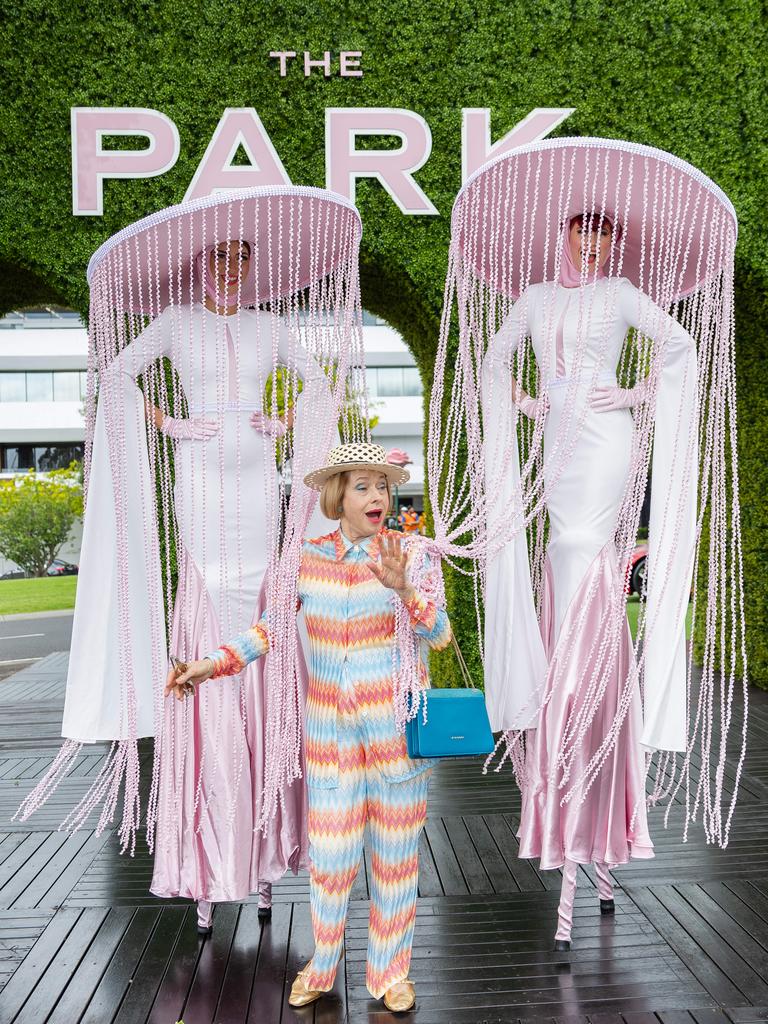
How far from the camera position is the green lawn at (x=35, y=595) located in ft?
50.5

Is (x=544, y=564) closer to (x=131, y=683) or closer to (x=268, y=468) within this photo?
(x=268, y=468)

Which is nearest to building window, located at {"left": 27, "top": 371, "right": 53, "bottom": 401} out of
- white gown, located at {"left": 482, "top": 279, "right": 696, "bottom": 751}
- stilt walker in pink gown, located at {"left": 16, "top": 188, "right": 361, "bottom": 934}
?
stilt walker in pink gown, located at {"left": 16, "top": 188, "right": 361, "bottom": 934}

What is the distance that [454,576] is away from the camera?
5426mm

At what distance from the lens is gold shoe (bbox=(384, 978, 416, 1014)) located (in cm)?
246

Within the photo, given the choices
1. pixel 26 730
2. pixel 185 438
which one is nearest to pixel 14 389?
pixel 26 730

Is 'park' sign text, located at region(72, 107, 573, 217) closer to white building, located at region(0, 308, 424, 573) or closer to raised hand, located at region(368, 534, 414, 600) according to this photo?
raised hand, located at region(368, 534, 414, 600)

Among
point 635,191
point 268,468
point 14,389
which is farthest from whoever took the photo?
point 14,389

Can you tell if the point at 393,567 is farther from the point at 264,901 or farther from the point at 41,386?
the point at 41,386

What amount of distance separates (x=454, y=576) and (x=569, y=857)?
8.58 ft

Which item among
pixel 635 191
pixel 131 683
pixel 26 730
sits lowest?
pixel 26 730

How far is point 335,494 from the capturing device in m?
2.51

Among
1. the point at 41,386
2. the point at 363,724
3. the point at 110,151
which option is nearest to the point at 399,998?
the point at 363,724

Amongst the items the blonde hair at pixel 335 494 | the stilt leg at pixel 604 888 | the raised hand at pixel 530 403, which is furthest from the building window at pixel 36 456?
the blonde hair at pixel 335 494

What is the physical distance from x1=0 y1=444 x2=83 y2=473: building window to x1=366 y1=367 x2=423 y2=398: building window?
9962 millimetres
